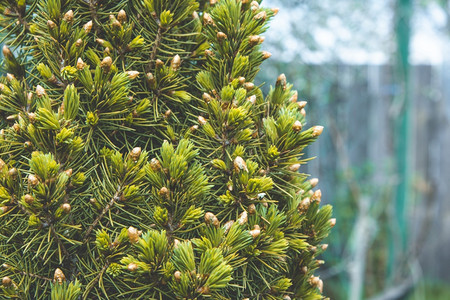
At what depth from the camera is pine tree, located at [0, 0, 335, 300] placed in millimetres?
935

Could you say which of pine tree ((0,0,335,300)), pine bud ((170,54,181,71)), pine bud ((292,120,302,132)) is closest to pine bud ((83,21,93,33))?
pine tree ((0,0,335,300))

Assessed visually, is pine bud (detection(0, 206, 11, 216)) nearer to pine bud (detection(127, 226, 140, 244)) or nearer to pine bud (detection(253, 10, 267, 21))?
pine bud (detection(127, 226, 140, 244))

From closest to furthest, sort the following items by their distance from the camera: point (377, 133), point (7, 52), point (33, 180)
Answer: point (33, 180)
point (7, 52)
point (377, 133)

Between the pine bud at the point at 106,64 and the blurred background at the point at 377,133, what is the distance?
2.30m

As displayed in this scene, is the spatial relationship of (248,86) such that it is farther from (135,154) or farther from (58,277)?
(58,277)

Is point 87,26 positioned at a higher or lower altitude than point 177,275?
higher

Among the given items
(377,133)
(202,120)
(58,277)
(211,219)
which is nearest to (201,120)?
(202,120)

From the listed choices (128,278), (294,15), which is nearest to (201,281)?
(128,278)

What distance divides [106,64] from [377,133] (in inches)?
155

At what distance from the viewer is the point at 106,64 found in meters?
0.98

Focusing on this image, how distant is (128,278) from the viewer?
0.95 metres

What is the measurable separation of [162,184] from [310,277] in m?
0.46

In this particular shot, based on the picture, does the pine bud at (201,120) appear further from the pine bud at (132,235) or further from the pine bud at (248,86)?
the pine bud at (132,235)

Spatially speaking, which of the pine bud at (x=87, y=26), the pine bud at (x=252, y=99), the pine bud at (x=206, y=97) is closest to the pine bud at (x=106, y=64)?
the pine bud at (x=87, y=26)
